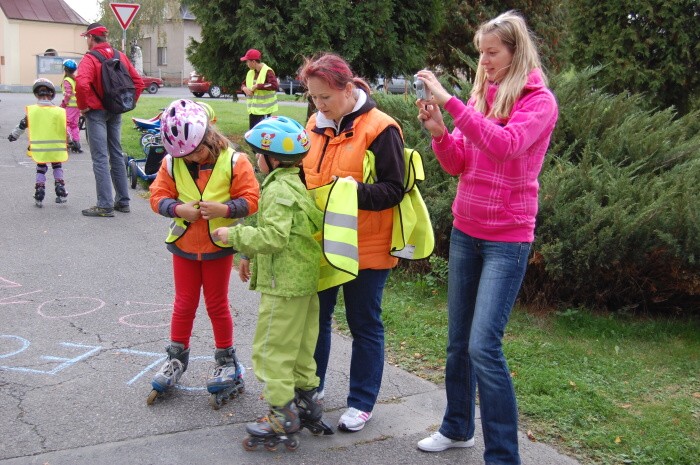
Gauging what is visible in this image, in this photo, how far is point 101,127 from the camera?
27.9 ft

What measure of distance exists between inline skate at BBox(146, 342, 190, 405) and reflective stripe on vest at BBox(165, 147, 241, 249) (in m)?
0.61

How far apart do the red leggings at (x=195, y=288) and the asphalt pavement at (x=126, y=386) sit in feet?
1.34

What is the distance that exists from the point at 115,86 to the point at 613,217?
18.1 feet

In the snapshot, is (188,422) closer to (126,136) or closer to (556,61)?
(126,136)

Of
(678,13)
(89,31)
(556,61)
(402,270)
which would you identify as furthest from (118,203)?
(556,61)

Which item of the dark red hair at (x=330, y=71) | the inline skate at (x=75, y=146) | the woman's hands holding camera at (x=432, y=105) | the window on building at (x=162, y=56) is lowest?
the inline skate at (x=75, y=146)

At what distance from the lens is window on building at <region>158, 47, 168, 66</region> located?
55031mm

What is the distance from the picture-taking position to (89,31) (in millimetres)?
8602

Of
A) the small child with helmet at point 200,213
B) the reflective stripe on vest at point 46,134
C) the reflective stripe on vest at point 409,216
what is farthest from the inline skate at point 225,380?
the reflective stripe on vest at point 46,134

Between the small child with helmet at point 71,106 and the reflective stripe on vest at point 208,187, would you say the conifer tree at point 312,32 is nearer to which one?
the small child with helmet at point 71,106

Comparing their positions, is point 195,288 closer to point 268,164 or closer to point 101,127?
point 268,164

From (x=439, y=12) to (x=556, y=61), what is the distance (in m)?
4.79

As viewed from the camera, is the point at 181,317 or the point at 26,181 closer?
the point at 181,317

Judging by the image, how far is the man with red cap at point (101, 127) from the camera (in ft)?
26.9
